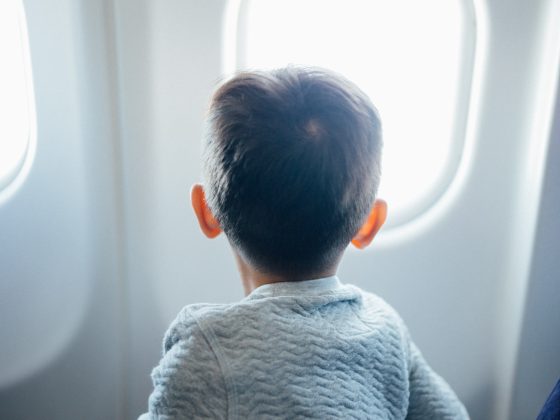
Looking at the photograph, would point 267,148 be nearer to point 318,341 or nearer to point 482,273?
point 318,341

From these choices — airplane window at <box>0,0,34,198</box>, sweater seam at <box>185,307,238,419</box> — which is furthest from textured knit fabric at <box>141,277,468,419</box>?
airplane window at <box>0,0,34,198</box>

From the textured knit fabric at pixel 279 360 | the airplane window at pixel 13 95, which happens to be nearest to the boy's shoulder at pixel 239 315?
the textured knit fabric at pixel 279 360

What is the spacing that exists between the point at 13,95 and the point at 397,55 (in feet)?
1.86

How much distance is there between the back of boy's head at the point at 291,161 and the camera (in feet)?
2.05

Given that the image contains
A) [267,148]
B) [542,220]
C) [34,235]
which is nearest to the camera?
[267,148]

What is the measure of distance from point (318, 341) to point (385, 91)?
44cm

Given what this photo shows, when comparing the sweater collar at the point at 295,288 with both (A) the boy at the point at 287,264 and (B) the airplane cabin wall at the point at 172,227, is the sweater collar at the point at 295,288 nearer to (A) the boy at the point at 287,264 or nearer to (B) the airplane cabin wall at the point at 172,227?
(A) the boy at the point at 287,264

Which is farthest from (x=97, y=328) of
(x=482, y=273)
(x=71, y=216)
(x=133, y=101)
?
(x=482, y=273)

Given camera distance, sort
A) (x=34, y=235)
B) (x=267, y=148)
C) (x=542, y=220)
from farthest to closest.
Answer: (x=34, y=235)
(x=542, y=220)
(x=267, y=148)

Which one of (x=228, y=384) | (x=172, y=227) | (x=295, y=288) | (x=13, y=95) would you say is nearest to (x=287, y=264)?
(x=295, y=288)

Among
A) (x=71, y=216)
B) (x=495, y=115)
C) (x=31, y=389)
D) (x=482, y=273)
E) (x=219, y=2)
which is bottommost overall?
(x=31, y=389)

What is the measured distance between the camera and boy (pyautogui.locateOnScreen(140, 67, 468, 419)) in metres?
0.62

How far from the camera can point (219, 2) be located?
0.86 metres

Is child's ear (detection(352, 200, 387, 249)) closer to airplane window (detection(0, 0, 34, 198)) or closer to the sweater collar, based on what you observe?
the sweater collar
